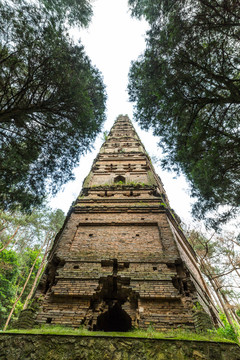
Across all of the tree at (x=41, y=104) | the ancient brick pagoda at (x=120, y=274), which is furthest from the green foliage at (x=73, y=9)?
the ancient brick pagoda at (x=120, y=274)

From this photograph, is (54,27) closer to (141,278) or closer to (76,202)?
(76,202)

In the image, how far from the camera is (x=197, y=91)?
23.7ft

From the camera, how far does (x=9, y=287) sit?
16.5 m

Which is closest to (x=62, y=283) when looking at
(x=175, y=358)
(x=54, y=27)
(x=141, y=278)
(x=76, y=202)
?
(x=141, y=278)

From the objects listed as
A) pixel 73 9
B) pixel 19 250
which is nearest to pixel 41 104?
pixel 73 9

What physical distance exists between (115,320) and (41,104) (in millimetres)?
6992

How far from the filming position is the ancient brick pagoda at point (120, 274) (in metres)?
4.83

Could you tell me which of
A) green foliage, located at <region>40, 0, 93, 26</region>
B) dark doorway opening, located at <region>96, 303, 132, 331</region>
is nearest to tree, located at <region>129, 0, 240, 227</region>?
green foliage, located at <region>40, 0, 93, 26</region>

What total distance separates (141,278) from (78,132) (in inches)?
230

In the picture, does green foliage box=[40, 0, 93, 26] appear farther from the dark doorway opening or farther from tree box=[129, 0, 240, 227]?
the dark doorway opening

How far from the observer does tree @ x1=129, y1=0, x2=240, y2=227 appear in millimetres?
6348

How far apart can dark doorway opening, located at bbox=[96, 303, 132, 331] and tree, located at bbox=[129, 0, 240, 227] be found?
5.12 m

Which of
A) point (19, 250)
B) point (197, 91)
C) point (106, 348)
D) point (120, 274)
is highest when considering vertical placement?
point (19, 250)

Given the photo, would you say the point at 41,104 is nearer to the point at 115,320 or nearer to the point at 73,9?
the point at 73,9
